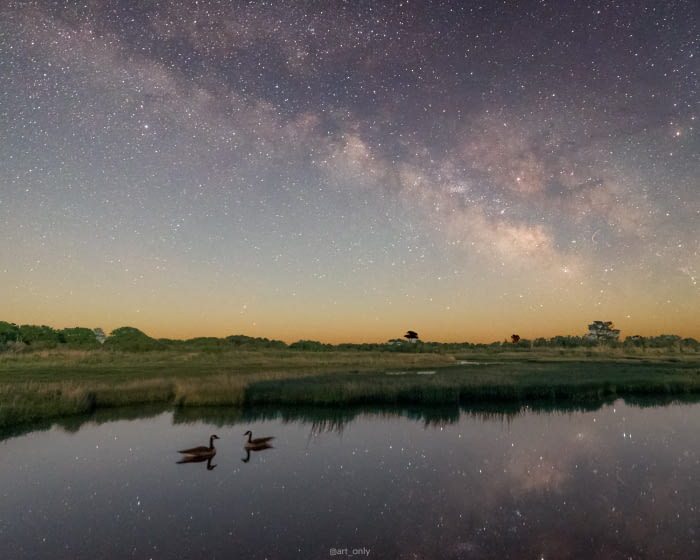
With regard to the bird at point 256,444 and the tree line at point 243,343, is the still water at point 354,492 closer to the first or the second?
the bird at point 256,444

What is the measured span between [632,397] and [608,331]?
185 metres

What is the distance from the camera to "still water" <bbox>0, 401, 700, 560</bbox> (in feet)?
33.3

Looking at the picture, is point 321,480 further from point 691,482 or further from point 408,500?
point 691,482

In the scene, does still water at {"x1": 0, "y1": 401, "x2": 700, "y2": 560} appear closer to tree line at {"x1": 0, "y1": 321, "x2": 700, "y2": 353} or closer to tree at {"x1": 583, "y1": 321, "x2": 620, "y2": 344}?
tree line at {"x1": 0, "y1": 321, "x2": 700, "y2": 353}

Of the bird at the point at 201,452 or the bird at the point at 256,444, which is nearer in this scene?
the bird at the point at 201,452

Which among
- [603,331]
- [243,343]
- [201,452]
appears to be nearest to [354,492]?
[201,452]

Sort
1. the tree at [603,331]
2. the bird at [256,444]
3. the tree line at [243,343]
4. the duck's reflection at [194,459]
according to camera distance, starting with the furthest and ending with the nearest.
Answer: the tree at [603,331]
the tree line at [243,343]
the bird at [256,444]
the duck's reflection at [194,459]

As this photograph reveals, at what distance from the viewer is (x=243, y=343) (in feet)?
416

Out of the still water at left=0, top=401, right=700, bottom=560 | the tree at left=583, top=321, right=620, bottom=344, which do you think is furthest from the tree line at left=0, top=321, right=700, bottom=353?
the still water at left=0, top=401, right=700, bottom=560

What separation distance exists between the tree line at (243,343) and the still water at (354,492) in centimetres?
6661

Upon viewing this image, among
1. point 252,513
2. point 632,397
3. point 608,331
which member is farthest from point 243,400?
point 608,331

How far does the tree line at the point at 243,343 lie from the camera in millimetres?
90438

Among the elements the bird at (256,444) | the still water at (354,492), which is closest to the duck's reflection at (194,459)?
the still water at (354,492)

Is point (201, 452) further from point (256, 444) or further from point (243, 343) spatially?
point (243, 343)
